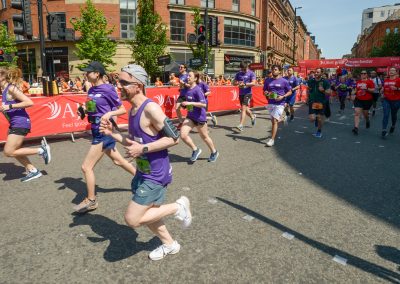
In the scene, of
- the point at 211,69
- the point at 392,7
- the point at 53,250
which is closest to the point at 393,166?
the point at 53,250

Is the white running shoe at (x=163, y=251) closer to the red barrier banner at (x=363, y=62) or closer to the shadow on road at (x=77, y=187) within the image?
the shadow on road at (x=77, y=187)

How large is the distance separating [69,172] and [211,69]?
1354 inches

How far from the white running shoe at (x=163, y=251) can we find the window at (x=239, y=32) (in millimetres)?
39530

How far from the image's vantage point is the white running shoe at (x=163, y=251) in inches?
121

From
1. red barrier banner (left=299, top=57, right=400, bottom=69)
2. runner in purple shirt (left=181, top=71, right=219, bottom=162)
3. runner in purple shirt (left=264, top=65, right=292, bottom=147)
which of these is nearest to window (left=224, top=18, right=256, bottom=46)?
red barrier banner (left=299, top=57, right=400, bottom=69)

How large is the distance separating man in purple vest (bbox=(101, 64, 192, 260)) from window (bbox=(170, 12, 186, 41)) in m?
36.4

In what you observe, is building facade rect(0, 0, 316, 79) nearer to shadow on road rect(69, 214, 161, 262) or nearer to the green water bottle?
the green water bottle

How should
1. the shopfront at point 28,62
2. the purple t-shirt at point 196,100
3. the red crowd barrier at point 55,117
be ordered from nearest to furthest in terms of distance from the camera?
the purple t-shirt at point 196,100, the red crowd barrier at point 55,117, the shopfront at point 28,62

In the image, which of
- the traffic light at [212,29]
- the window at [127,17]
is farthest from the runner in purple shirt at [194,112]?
the window at [127,17]

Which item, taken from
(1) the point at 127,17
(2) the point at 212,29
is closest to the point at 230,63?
(1) the point at 127,17

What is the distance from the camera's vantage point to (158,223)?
304cm

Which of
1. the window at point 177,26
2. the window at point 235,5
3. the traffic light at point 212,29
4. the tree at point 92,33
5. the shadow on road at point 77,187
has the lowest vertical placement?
the shadow on road at point 77,187

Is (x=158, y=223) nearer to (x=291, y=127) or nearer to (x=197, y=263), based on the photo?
(x=197, y=263)

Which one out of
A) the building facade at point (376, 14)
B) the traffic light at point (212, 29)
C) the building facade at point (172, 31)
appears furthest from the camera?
the building facade at point (376, 14)
